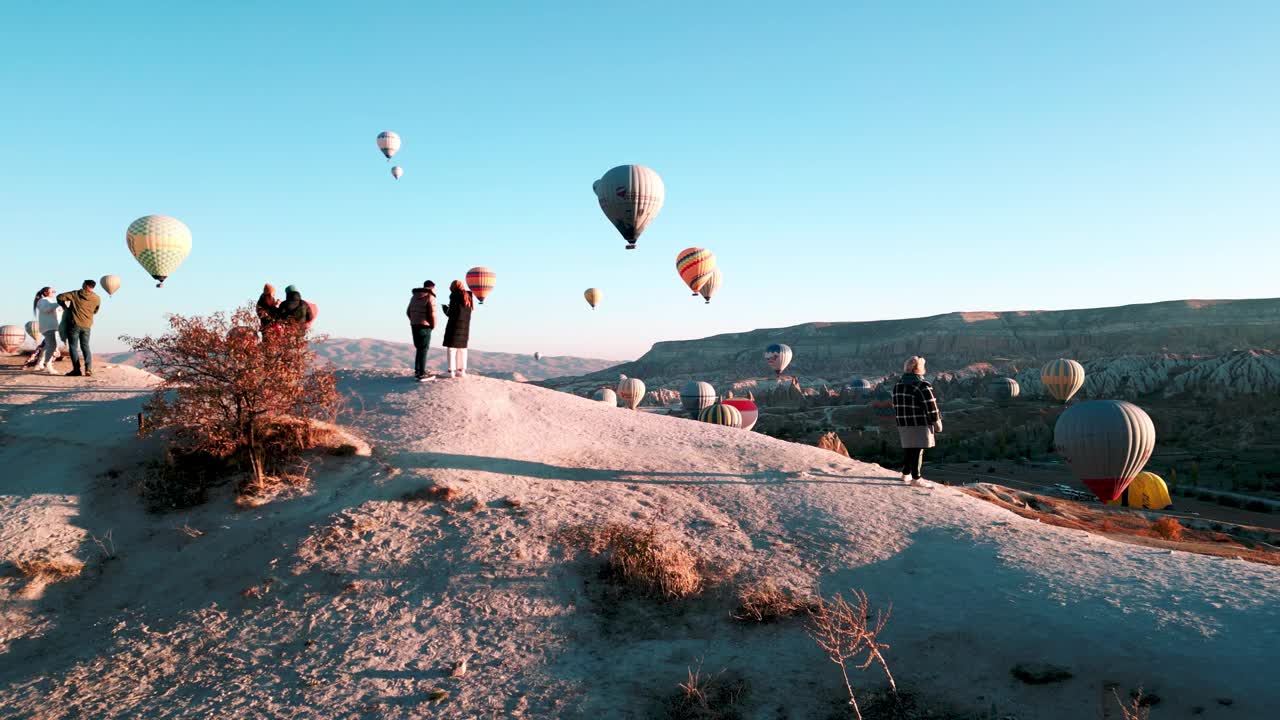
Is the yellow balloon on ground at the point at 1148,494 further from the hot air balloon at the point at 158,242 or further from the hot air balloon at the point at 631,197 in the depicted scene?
the hot air balloon at the point at 158,242

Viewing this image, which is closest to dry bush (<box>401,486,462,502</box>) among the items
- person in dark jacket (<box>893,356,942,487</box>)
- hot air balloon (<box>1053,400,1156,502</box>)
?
person in dark jacket (<box>893,356,942,487</box>)

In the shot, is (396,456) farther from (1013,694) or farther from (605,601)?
(1013,694)

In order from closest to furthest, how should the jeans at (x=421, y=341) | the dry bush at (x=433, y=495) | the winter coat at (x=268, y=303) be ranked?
the dry bush at (x=433, y=495) → the winter coat at (x=268, y=303) → the jeans at (x=421, y=341)

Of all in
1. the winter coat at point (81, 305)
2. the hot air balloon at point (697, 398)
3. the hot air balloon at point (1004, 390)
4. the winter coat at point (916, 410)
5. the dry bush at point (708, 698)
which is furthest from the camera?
the hot air balloon at point (1004, 390)

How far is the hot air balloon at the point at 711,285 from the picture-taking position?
3834 centimetres

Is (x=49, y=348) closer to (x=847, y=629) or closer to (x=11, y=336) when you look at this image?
(x=847, y=629)

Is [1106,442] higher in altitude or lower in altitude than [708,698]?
higher

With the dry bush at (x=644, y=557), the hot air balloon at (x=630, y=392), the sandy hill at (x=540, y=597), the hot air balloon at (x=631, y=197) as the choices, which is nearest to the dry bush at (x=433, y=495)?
the sandy hill at (x=540, y=597)

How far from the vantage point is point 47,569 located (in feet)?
25.9

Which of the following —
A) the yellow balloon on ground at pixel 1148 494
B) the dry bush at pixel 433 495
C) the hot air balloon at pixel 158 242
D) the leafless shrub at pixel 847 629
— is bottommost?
the yellow balloon on ground at pixel 1148 494

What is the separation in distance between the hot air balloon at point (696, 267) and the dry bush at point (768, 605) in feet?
103

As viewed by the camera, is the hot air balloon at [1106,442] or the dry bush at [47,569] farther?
the hot air balloon at [1106,442]

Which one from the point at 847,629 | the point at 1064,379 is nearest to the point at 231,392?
the point at 847,629

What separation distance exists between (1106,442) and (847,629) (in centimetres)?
1392
